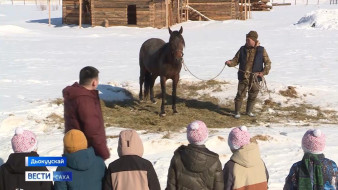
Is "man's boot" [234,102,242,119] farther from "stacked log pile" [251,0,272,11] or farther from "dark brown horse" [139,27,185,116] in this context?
"stacked log pile" [251,0,272,11]

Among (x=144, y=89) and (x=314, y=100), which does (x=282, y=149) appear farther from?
(x=144, y=89)

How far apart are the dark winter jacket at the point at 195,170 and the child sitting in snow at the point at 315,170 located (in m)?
0.67

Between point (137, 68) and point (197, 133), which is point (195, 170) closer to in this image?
point (197, 133)

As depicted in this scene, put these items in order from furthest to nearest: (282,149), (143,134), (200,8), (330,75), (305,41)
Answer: (200,8) < (305,41) < (330,75) < (143,134) < (282,149)

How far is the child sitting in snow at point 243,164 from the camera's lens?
409 cm

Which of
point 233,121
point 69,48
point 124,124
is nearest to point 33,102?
point 124,124

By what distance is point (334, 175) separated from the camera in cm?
381

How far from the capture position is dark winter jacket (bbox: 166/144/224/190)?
13.1 ft

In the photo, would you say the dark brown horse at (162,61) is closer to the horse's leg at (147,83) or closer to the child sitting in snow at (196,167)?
the horse's leg at (147,83)

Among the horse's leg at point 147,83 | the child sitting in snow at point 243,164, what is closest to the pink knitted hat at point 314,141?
the child sitting in snow at point 243,164

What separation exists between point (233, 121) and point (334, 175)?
18.4 ft

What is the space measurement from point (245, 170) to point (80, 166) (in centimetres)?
144

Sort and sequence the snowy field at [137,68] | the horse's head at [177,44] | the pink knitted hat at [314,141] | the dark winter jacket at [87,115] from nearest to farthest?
the pink knitted hat at [314,141], the dark winter jacket at [87,115], the snowy field at [137,68], the horse's head at [177,44]

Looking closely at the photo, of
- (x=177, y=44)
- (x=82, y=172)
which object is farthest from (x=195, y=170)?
(x=177, y=44)
